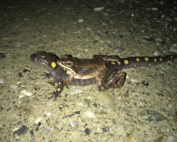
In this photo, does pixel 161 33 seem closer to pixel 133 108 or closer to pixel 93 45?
pixel 93 45

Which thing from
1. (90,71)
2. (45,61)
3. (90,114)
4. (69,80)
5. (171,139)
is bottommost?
(171,139)

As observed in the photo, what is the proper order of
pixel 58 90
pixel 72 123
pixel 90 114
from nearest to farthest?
pixel 72 123
pixel 90 114
pixel 58 90

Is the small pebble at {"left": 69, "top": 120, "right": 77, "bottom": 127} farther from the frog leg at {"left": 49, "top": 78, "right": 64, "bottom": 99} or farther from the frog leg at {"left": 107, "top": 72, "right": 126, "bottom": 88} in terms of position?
the frog leg at {"left": 107, "top": 72, "right": 126, "bottom": 88}

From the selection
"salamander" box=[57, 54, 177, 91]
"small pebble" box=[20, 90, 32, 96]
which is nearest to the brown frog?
"salamander" box=[57, 54, 177, 91]

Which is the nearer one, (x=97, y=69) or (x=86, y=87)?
(x=97, y=69)

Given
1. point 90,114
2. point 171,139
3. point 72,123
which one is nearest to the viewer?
point 171,139

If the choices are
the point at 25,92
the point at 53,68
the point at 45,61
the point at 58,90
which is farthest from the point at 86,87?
the point at 25,92

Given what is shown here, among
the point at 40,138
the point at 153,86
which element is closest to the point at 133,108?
the point at 153,86

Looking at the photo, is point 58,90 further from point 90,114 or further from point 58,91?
point 90,114

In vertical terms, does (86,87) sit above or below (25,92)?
below

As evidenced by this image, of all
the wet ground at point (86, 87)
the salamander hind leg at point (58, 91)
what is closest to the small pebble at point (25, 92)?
the wet ground at point (86, 87)
